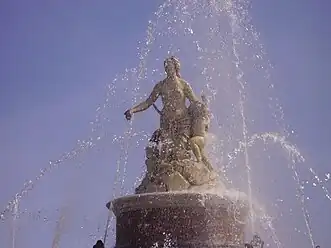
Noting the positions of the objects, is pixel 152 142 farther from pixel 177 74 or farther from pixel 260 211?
pixel 260 211

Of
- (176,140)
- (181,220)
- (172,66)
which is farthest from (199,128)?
(181,220)

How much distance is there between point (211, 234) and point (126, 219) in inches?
76.2

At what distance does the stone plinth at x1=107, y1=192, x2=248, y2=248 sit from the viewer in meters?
14.4

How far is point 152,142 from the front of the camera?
16.2 m

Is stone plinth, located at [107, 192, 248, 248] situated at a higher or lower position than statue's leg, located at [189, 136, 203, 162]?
lower

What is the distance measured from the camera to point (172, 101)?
54.7ft

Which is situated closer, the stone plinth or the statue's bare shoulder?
the stone plinth

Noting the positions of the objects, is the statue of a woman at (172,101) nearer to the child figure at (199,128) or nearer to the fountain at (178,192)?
the fountain at (178,192)

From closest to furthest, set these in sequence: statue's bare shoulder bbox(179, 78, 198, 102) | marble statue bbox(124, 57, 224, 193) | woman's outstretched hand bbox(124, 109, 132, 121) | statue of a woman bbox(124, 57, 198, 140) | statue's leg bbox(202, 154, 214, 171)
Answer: marble statue bbox(124, 57, 224, 193)
statue's leg bbox(202, 154, 214, 171)
statue of a woman bbox(124, 57, 198, 140)
statue's bare shoulder bbox(179, 78, 198, 102)
woman's outstretched hand bbox(124, 109, 132, 121)

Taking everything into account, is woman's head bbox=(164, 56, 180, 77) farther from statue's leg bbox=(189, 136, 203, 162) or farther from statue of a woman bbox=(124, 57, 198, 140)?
statue's leg bbox=(189, 136, 203, 162)

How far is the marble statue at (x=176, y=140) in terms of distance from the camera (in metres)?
15.4

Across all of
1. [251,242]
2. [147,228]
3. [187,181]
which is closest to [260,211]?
[251,242]

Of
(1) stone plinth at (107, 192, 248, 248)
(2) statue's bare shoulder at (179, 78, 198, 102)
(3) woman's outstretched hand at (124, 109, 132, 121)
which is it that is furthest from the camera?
(3) woman's outstretched hand at (124, 109, 132, 121)

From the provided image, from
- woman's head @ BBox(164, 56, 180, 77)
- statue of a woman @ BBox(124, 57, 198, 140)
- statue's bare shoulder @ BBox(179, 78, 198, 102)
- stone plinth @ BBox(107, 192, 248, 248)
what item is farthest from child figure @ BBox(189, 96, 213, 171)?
stone plinth @ BBox(107, 192, 248, 248)
